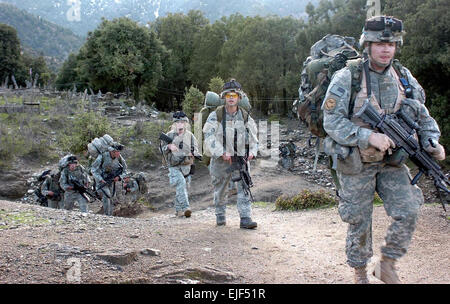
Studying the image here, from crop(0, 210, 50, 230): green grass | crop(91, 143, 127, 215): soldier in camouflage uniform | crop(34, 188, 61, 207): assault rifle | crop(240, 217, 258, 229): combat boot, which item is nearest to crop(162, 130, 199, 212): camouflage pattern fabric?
crop(91, 143, 127, 215): soldier in camouflage uniform

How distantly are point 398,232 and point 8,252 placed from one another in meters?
3.51

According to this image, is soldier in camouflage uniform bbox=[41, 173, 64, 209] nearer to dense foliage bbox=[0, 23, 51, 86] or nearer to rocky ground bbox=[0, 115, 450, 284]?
rocky ground bbox=[0, 115, 450, 284]

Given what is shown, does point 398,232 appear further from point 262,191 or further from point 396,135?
point 262,191

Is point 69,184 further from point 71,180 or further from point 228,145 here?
point 228,145

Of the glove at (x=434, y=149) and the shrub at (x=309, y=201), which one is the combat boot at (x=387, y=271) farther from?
the shrub at (x=309, y=201)

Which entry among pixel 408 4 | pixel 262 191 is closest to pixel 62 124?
pixel 262 191

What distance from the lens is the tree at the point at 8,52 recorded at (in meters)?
47.0

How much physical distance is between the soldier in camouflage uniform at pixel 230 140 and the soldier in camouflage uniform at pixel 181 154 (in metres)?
2.31

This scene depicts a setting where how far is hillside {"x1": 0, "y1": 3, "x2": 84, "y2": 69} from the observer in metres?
108

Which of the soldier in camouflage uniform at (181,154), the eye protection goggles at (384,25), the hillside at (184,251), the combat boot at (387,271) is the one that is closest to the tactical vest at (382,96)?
the eye protection goggles at (384,25)

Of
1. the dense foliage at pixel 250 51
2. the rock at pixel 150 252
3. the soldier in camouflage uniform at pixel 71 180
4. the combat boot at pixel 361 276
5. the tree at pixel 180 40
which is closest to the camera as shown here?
the combat boot at pixel 361 276

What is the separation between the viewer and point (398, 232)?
3.58 meters

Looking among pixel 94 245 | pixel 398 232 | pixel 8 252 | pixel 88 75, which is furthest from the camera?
pixel 88 75

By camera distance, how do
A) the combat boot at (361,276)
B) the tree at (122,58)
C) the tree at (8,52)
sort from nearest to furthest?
the combat boot at (361,276) → the tree at (122,58) → the tree at (8,52)
